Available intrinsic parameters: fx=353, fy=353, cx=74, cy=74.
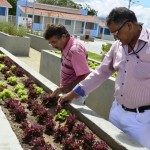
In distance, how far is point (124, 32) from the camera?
9.88ft

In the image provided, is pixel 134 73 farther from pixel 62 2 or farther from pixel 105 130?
pixel 62 2

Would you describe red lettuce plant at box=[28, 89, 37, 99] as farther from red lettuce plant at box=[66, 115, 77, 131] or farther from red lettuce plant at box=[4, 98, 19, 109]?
red lettuce plant at box=[66, 115, 77, 131]

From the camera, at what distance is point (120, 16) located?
2.98m

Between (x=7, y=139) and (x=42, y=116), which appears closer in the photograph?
(x=7, y=139)

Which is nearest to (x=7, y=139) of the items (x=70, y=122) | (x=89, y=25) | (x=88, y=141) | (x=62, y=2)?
(x=88, y=141)

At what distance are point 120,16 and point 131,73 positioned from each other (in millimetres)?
535

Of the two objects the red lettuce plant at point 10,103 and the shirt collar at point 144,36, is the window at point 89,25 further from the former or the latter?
the shirt collar at point 144,36

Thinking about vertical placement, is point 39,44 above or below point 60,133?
below

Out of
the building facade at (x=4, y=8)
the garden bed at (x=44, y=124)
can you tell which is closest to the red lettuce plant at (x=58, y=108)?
the garden bed at (x=44, y=124)

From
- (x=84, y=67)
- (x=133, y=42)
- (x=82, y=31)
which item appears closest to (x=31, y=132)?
(x=84, y=67)

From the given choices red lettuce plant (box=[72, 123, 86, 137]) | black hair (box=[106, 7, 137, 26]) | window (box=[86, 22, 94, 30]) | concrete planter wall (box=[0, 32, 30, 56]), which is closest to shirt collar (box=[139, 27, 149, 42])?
black hair (box=[106, 7, 137, 26])

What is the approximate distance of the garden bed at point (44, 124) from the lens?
343 cm

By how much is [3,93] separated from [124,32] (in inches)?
101

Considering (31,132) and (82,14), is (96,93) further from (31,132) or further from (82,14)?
(82,14)
